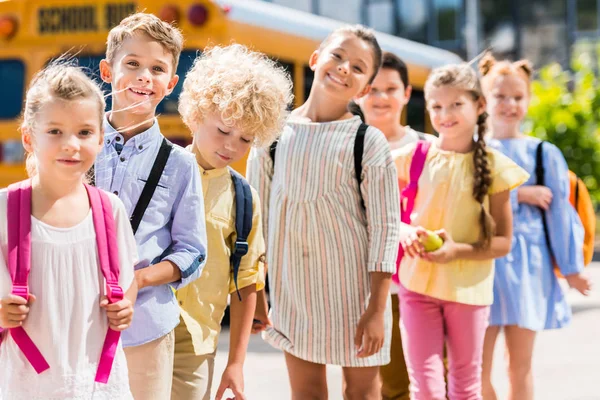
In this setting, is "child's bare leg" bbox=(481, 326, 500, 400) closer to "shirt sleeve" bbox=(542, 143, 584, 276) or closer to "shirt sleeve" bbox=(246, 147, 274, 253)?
"shirt sleeve" bbox=(542, 143, 584, 276)

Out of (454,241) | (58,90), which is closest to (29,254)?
(58,90)

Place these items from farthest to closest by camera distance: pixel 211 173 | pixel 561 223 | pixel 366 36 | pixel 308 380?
pixel 561 223 → pixel 366 36 → pixel 308 380 → pixel 211 173

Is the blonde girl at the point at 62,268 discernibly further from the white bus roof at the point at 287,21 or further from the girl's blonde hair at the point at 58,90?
the white bus roof at the point at 287,21

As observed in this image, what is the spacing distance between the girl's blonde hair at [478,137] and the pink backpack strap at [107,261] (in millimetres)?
2142

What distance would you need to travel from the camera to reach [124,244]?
262 centimetres

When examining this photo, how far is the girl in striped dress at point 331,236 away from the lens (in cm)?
365

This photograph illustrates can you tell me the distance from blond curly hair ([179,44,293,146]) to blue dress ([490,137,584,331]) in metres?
2.08

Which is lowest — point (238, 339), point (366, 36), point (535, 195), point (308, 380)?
point (308, 380)

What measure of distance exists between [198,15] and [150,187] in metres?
5.80

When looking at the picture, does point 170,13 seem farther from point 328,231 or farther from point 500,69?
point 328,231

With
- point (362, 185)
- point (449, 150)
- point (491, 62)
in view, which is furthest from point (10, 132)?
point (362, 185)

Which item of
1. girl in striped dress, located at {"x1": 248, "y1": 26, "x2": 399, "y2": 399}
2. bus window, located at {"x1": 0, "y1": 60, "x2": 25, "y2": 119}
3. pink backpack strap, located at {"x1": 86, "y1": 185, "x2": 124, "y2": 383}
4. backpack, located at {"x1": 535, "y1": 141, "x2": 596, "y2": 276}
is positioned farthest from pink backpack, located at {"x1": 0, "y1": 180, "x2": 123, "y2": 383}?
bus window, located at {"x1": 0, "y1": 60, "x2": 25, "y2": 119}

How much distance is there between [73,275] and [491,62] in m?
3.55

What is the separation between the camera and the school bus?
854 centimetres
